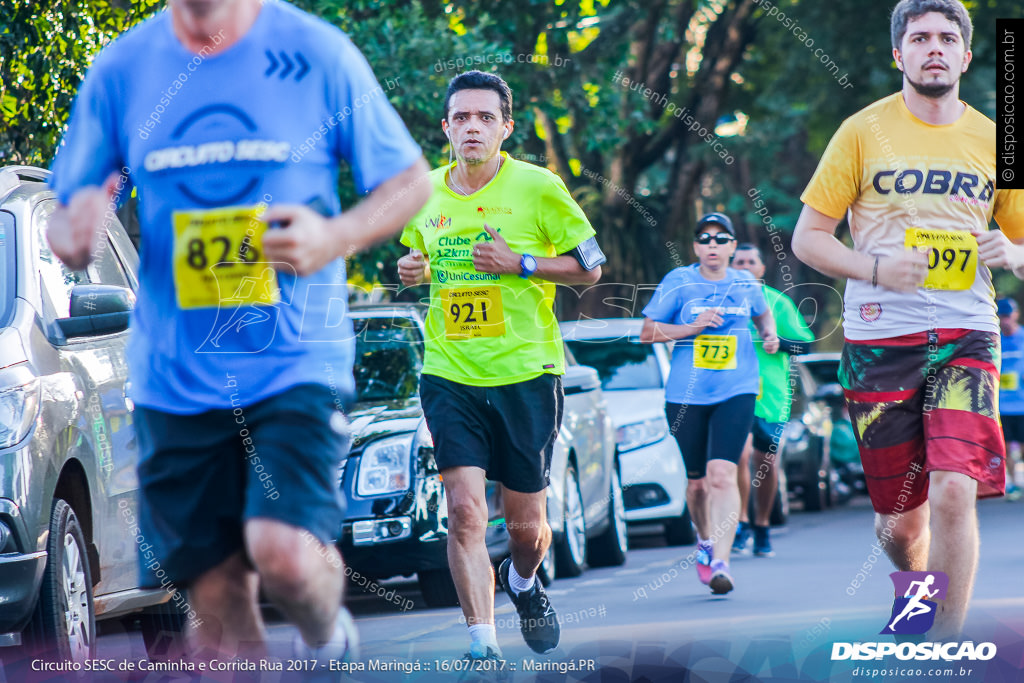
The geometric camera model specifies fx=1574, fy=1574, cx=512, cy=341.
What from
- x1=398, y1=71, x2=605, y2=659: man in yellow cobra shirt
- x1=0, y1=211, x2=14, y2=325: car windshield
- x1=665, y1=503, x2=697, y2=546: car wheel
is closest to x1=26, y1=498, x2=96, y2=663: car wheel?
x1=0, y1=211, x2=14, y2=325: car windshield

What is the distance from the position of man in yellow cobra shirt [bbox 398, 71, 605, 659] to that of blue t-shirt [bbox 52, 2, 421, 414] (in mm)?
2469

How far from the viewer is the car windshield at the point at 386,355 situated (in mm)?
8766

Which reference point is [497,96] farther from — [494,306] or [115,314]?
[115,314]

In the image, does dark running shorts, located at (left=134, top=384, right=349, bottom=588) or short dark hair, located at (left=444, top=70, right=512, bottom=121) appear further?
short dark hair, located at (left=444, top=70, right=512, bottom=121)

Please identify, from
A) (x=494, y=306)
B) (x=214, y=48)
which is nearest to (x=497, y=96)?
(x=494, y=306)

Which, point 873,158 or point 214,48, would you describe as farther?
point 873,158

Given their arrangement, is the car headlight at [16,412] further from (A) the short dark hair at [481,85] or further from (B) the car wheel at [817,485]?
(B) the car wheel at [817,485]

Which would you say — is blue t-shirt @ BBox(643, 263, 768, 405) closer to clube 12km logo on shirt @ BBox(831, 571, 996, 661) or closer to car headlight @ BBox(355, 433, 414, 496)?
car headlight @ BBox(355, 433, 414, 496)

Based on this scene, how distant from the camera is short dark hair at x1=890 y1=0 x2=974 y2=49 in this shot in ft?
17.7

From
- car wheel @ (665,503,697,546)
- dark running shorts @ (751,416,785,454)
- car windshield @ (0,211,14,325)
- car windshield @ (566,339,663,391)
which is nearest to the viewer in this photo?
car windshield @ (0,211,14,325)

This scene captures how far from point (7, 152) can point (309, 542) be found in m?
6.23

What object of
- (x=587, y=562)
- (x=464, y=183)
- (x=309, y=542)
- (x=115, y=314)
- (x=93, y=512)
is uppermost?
(x=464, y=183)

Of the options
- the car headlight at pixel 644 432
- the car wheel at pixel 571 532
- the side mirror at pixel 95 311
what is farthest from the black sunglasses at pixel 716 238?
the side mirror at pixel 95 311

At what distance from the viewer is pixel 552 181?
20.7 feet
